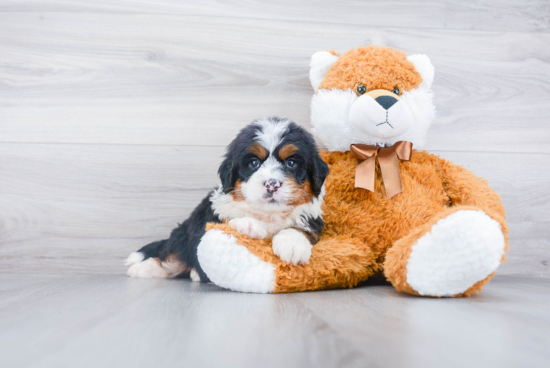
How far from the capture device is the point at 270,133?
1060mm

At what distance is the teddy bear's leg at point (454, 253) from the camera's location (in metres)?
0.91

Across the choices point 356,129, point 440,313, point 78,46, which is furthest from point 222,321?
point 78,46

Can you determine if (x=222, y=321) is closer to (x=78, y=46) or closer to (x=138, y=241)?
(x=138, y=241)

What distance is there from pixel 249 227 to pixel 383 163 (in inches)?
19.4

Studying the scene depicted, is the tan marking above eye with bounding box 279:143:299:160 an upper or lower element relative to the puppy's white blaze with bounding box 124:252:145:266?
upper

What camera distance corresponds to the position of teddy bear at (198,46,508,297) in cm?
94

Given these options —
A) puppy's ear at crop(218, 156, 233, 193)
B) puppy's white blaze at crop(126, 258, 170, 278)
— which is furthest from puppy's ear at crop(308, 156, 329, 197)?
puppy's white blaze at crop(126, 258, 170, 278)

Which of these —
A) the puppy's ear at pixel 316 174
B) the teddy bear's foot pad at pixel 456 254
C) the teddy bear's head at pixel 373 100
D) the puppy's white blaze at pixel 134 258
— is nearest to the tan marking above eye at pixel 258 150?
the puppy's ear at pixel 316 174

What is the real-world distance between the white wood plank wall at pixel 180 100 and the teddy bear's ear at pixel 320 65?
21 cm

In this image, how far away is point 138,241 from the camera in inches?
60.5

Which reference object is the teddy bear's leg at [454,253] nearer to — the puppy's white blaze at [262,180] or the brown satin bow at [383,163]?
the brown satin bow at [383,163]

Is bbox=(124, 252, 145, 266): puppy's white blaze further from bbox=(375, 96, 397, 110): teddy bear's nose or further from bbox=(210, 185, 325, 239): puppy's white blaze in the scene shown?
bbox=(375, 96, 397, 110): teddy bear's nose

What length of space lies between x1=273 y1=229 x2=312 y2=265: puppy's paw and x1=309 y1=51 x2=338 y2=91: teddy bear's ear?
1.99 ft

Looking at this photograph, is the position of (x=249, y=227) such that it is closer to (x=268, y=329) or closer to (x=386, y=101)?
(x=268, y=329)
